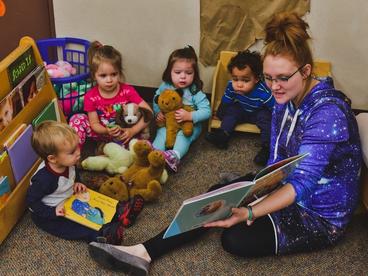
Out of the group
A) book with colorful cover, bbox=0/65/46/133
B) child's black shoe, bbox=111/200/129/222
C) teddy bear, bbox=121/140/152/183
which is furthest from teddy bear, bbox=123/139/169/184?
book with colorful cover, bbox=0/65/46/133

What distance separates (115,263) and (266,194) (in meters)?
0.51

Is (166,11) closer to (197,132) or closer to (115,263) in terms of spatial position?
(197,132)

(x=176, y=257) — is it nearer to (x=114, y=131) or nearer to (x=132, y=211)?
(x=132, y=211)

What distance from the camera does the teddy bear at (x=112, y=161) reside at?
5.99ft

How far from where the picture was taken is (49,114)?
1.75 meters

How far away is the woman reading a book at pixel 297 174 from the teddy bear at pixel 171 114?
51 cm

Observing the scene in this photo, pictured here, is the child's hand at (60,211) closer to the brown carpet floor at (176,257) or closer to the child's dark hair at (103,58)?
the brown carpet floor at (176,257)

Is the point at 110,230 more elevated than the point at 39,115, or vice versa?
the point at 39,115

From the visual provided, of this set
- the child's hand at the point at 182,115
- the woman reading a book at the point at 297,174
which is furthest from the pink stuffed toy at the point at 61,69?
the woman reading a book at the point at 297,174

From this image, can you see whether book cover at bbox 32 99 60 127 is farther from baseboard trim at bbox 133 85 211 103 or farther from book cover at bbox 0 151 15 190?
baseboard trim at bbox 133 85 211 103

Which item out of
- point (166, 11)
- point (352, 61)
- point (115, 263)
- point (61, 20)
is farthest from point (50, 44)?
point (352, 61)

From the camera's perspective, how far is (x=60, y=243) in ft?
5.05

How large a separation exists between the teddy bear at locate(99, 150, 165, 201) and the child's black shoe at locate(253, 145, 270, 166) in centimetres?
46

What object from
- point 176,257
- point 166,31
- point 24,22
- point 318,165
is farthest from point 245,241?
point 24,22
